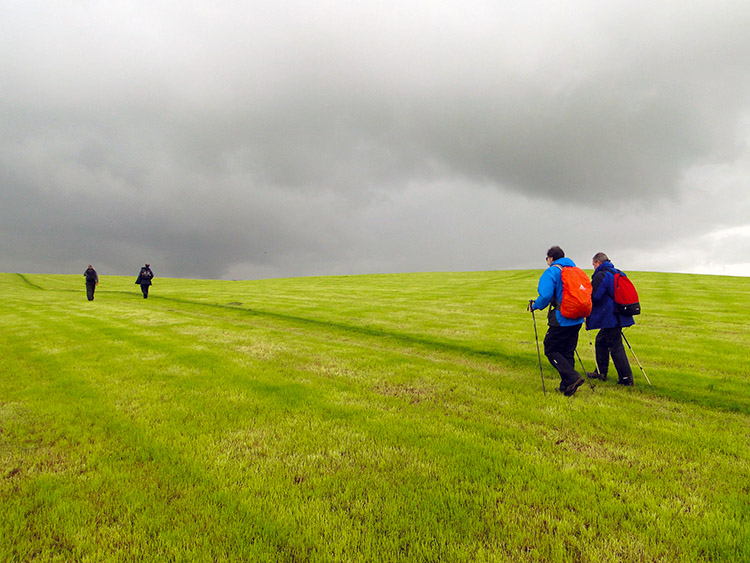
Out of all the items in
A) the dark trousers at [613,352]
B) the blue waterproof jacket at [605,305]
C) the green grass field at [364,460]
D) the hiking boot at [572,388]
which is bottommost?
the green grass field at [364,460]

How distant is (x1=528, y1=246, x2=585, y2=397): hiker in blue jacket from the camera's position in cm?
838

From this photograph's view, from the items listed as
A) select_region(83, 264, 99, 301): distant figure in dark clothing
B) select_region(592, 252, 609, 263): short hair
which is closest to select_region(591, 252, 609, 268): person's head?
select_region(592, 252, 609, 263): short hair

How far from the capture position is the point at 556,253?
8.91m

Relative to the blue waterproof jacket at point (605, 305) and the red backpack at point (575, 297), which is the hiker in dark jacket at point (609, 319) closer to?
the blue waterproof jacket at point (605, 305)

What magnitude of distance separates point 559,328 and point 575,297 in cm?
93

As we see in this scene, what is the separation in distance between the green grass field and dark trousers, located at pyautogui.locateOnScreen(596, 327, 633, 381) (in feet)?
1.60

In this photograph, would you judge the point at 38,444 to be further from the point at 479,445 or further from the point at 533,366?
the point at 533,366

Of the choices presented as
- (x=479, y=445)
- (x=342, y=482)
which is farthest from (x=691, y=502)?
(x=342, y=482)

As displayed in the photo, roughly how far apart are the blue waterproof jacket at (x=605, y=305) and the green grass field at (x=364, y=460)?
172cm

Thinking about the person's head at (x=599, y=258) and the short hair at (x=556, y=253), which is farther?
the person's head at (x=599, y=258)

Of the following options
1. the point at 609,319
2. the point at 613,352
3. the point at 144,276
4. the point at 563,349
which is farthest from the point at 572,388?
the point at 144,276

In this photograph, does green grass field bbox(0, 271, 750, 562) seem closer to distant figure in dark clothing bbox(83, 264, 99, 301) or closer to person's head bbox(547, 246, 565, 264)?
person's head bbox(547, 246, 565, 264)

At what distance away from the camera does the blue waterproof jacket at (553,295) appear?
8344mm

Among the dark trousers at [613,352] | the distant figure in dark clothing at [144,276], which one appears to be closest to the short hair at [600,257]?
the dark trousers at [613,352]
